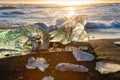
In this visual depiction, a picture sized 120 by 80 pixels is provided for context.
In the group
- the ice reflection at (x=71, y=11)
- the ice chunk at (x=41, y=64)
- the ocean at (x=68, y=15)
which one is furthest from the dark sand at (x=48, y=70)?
the ice reflection at (x=71, y=11)

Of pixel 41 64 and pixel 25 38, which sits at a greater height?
pixel 25 38

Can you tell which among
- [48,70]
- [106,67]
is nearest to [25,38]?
[48,70]

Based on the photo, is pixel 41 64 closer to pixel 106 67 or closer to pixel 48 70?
pixel 48 70

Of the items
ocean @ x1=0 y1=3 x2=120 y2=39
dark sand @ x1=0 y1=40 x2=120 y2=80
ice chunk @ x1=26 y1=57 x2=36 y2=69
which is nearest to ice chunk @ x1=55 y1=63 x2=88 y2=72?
dark sand @ x1=0 y1=40 x2=120 y2=80

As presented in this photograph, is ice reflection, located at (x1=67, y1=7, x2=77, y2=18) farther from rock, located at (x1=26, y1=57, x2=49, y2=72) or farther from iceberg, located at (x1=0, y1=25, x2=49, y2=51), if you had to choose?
rock, located at (x1=26, y1=57, x2=49, y2=72)

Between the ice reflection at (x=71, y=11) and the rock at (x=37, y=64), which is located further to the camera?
the ice reflection at (x=71, y=11)

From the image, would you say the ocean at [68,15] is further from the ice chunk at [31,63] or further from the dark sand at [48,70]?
the ice chunk at [31,63]
